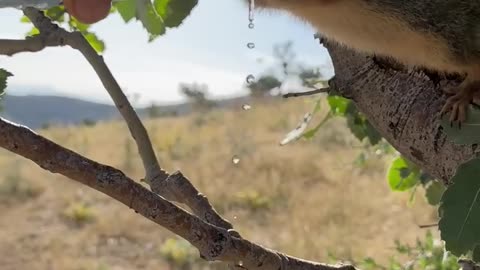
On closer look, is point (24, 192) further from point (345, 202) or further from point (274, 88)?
point (274, 88)

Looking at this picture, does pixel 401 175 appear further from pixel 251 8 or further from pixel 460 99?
pixel 251 8

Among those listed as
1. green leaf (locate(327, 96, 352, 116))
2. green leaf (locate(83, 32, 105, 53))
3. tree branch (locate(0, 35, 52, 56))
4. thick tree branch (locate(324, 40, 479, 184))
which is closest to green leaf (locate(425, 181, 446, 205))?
green leaf (locate(327, 96, 352, 116))

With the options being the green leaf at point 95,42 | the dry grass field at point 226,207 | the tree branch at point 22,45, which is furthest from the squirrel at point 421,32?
the dry grass field at point 226,207

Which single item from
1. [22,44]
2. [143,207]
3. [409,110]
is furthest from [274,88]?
[143,207]

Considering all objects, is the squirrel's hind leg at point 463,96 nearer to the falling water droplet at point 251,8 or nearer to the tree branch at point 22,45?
the falling water droplet at point 251,8

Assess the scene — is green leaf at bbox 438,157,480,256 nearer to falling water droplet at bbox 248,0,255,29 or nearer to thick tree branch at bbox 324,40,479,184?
thick tree branch at bbox 324,40,479,184

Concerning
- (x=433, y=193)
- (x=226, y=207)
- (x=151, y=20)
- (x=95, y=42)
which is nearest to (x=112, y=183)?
(x=151, y=20)
